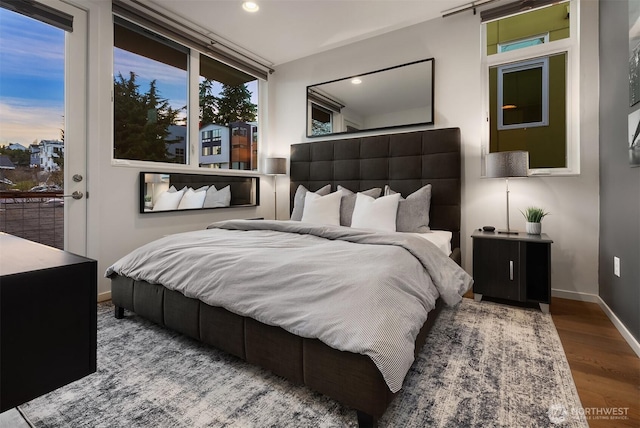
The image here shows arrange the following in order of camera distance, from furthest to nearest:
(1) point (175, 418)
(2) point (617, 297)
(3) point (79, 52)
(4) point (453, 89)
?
(4) point (453, 89) < (3) point (79, 52) < (2) point (617, 297) < (1) point (175, 418)

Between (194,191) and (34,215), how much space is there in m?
1.36

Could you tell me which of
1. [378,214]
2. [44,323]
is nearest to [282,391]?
[44,323]

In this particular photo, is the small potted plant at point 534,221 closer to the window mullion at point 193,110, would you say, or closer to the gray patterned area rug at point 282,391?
the gray patterned area rug at point 282,391

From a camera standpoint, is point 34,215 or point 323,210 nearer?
point 34,215

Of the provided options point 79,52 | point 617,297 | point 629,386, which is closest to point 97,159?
point 79,52

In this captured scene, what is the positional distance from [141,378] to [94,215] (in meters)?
1.76

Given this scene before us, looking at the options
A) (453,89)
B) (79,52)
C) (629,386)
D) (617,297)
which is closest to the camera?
(629,386)

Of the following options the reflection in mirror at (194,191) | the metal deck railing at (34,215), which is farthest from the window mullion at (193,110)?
the metal deck railing at (34,215)

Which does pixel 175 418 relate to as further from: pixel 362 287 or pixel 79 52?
pixel 79 52

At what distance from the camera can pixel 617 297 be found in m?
2.22

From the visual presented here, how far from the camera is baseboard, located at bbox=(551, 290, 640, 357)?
1.91 m

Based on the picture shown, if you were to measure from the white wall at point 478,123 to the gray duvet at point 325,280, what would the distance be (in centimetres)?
133

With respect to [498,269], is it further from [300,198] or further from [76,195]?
[76,195]

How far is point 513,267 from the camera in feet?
8.46
